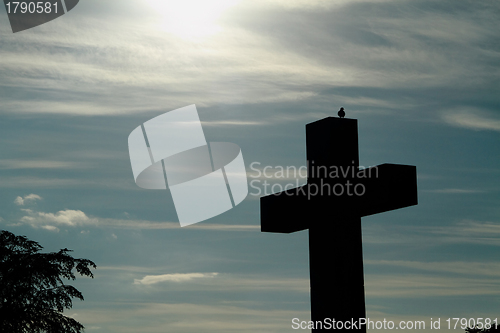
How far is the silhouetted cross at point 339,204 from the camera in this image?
8297 mm

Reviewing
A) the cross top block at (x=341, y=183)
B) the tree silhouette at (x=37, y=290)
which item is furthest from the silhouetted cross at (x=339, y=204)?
the tree silhouette at (x=37, y=290)

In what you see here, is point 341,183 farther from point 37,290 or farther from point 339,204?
point 37,290

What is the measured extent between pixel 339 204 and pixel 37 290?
1735cm

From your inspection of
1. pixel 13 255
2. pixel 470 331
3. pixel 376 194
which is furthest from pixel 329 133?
pixel 13 255

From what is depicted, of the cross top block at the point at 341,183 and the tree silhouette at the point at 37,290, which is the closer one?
the cross top block at the point at 341,183

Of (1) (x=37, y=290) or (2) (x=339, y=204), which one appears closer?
(2) (x=339, y=204)

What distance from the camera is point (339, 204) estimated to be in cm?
888

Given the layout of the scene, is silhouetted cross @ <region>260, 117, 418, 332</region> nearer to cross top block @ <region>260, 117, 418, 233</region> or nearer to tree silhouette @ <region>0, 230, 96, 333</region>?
cross top block @ <region>260, 117, 418, 233</region>

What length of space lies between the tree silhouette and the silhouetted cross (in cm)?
1540

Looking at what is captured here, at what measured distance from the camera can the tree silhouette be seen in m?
22.0

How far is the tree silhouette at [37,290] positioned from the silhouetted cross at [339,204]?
606 inches

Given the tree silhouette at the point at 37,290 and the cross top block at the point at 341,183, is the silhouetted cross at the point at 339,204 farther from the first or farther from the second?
the tree silhouette at the point at 37,290

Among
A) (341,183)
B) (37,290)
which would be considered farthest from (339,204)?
(37,290)

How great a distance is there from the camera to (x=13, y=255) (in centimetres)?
2386
